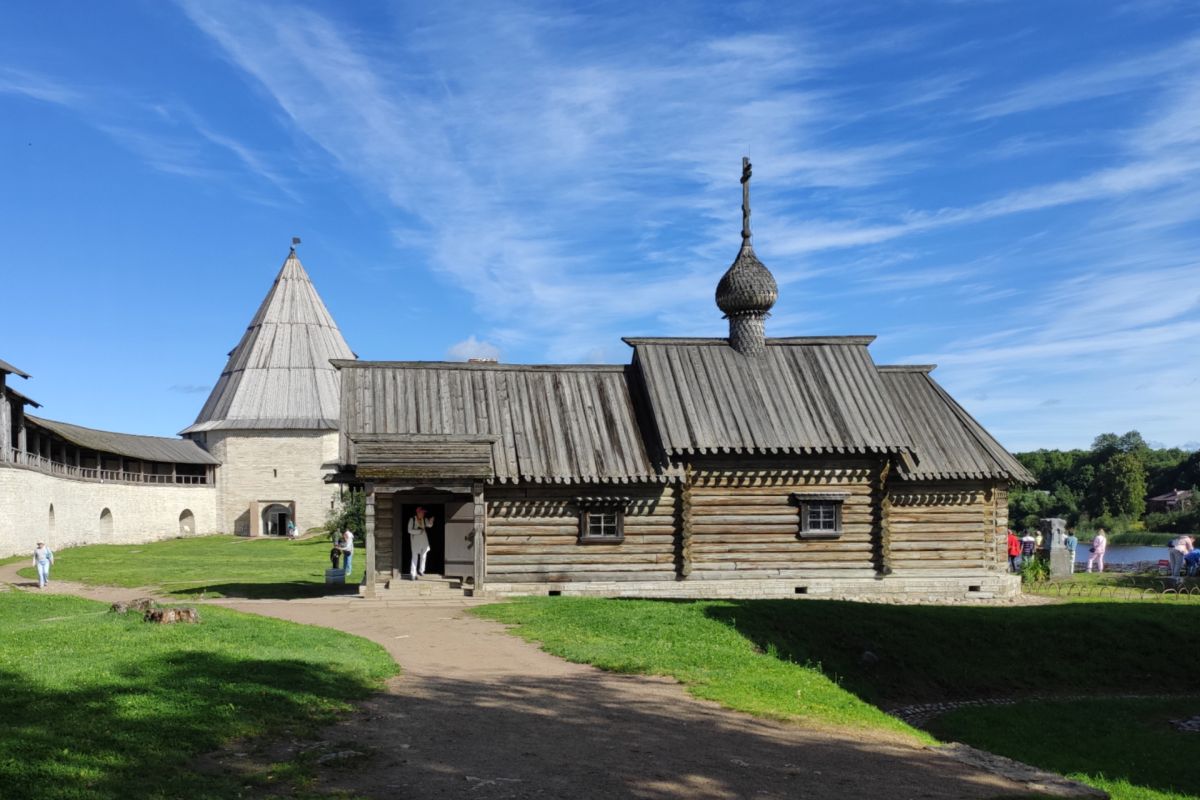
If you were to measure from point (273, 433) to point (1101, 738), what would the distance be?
53678mm

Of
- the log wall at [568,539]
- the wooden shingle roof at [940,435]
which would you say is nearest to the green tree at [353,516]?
the log wall at [568,539]

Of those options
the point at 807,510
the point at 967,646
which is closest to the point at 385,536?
the point at 807,510

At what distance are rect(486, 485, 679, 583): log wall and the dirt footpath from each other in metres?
9.08

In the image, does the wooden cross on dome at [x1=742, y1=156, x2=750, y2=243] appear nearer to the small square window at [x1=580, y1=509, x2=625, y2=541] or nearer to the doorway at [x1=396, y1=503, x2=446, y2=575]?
the small square window at [x1=580, y1=509, x2=625, y2=541]

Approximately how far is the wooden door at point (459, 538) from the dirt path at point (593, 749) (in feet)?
32.2

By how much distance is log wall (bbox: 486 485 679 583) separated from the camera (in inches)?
888

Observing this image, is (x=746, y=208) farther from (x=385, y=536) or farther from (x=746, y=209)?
(x=385, y=536)

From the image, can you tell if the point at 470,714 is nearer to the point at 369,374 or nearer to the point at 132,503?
the point at 369,374

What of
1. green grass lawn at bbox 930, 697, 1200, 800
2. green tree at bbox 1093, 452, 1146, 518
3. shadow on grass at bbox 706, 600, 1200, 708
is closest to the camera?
green grass lawn at bbox 930, 697, 1200, 800

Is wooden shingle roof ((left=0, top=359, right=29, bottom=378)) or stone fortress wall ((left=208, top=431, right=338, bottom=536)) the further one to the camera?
stone fortress wall ((left=208, top=431, right=338, bottom=536))

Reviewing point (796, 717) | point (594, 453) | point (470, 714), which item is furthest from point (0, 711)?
point (594, 453)

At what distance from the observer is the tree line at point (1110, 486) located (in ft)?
229

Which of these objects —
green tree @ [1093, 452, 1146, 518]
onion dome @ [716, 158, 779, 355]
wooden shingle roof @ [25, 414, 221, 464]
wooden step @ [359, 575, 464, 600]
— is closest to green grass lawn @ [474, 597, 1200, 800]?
wooden step @ [359, 575, 464, 600]

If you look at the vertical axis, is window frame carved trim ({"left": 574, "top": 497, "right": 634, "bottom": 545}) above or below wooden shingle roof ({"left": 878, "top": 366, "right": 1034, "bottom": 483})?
below
